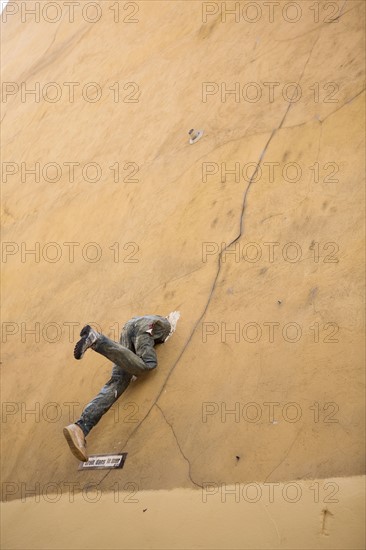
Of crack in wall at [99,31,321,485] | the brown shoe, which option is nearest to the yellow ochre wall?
crack in wall at [99,31,321,485]

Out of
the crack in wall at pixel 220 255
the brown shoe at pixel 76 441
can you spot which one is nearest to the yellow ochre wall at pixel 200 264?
the crack in wall at pixel 220 255

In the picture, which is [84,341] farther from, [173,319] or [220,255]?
[220,255]

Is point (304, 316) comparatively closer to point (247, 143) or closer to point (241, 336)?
point (241, 336)

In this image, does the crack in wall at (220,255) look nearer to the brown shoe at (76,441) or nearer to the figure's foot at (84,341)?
the brown shoe at (76,441)

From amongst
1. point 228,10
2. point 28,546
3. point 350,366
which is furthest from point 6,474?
point 228,10

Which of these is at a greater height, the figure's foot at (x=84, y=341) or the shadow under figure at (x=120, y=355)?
the figure's foot at (x=84, y=341)

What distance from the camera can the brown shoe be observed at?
5.05 metres

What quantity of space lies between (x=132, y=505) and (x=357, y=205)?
2.17 metres

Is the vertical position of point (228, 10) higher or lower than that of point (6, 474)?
higher

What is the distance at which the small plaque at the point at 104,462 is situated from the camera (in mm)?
5023

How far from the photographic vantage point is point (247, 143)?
20.0 feet

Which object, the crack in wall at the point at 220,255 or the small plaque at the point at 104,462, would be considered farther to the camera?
the crack in wall at the point at 220,255

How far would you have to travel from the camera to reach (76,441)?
5.07 metres

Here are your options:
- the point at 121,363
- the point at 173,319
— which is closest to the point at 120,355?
the point at 121,363
